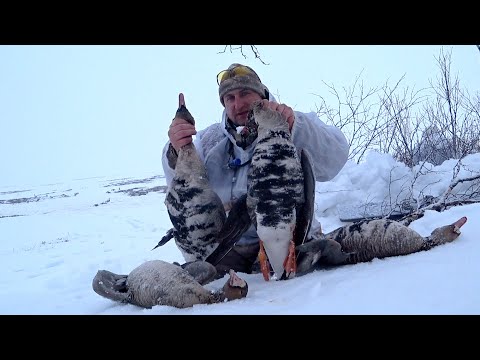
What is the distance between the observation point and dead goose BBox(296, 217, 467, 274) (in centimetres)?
249

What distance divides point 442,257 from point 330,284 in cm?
62

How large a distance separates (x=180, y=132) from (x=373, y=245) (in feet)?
4.93

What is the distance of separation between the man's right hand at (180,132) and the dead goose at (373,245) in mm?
1117

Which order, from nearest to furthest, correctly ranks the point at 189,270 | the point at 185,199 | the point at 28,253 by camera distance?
the point at 189,270, the point at 185,199, the point at 28,253

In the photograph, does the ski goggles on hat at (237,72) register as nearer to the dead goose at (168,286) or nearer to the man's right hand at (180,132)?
the man's right hand at (180,132)

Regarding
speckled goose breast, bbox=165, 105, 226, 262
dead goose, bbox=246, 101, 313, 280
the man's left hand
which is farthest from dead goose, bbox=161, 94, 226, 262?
the man's left hand

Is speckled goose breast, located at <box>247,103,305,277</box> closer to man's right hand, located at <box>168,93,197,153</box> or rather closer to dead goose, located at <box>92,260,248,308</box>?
dead goose, located at <box>92,260,248,308</box>

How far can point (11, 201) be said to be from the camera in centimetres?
2081

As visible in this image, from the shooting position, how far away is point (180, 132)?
115 inches

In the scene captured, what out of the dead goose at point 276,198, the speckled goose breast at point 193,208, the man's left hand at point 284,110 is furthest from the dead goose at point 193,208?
the man's left hand at point 284,110

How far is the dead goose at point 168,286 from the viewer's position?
2.11 meters

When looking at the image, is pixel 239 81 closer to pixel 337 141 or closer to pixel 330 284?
pixel 337 141

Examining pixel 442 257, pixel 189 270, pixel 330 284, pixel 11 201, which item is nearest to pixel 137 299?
pixel 189 270
